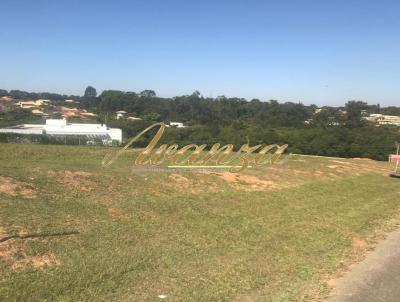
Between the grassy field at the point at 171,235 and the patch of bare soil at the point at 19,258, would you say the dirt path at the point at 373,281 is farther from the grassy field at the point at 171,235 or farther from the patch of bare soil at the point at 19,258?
the patch of bare soil at the point at 19,258

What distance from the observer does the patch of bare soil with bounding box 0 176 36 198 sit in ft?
42.7

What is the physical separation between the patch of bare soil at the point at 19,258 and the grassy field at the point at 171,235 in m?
0.02

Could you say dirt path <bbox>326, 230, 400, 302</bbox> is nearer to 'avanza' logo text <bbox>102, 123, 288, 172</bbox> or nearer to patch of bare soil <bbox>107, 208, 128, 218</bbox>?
patch of bare soil <bbox>107, 208, 128, 218</bbox>

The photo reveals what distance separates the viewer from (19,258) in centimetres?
919

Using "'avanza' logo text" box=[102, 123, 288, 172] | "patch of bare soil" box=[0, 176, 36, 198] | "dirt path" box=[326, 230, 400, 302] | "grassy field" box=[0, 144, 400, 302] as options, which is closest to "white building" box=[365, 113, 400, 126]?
"'avanza' logo text" box=[102, 123, 288, 172]

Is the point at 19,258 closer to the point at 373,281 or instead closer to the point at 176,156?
the point at 373,281

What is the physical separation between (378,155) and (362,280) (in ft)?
149

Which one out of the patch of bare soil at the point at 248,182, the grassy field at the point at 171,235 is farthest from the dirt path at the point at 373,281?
the patch of bare soil at the point at 248,182

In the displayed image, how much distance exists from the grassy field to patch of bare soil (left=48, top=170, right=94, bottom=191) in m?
0.03

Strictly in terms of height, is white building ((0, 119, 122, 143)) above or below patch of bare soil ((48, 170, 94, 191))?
below

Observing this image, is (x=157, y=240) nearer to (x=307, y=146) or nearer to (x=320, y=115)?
(x=307, y=146)

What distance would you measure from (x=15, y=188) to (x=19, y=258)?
4574mm

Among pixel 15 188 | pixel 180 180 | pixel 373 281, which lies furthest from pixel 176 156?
pixel 373 281

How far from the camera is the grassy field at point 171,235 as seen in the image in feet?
30.0
